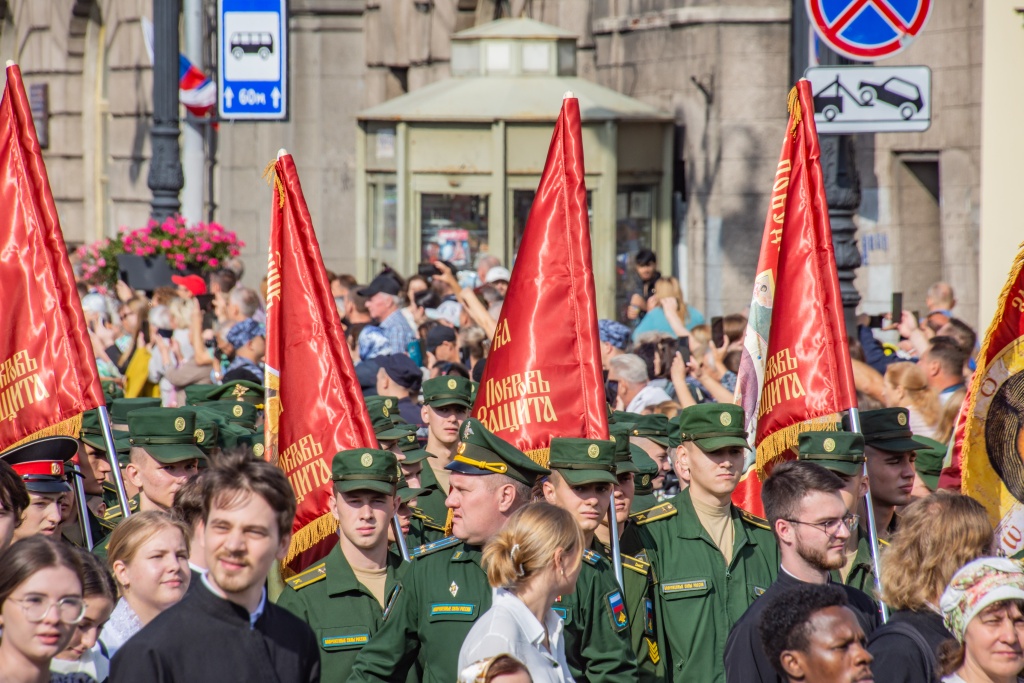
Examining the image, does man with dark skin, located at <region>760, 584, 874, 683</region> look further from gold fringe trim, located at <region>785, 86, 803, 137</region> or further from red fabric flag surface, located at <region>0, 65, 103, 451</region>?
red fabric flag surface, located at <region>0, 65, 103, 451</region>

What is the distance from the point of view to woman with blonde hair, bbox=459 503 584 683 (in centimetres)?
435

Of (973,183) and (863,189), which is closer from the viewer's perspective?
(973,183)

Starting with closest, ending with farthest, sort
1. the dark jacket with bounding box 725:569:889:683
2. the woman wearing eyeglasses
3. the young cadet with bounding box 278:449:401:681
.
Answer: the woman wearing eyeglasses → the dark jacket with bounding box 725:569:889:683 → the young cadet with bounding box 278:449:401:681

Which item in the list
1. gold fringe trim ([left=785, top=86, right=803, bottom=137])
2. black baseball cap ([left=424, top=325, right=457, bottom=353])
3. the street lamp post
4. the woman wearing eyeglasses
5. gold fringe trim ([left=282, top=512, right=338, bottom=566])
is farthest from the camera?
the street lamp post

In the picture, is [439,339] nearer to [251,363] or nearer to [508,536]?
[251,363]

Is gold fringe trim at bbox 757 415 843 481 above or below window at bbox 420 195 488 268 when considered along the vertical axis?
below

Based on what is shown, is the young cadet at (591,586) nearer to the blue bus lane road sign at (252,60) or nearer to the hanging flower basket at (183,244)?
the blue bus lane road sign at (252,60)

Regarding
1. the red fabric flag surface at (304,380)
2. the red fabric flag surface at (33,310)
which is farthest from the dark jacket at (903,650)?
the red fabric flag surface at (33,310)

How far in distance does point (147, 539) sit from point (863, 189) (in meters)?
11.7

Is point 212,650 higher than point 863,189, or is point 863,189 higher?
point 863,189

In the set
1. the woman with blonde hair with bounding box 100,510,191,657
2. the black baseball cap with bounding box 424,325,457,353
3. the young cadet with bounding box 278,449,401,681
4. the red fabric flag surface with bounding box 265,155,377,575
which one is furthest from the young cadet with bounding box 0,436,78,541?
the black baseball cap with bounding box 424,325,457,353

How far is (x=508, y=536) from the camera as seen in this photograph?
179 inches

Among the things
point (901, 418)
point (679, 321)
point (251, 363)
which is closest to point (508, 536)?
point (901, 418)

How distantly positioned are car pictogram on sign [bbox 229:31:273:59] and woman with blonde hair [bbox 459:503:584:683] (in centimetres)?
1059
